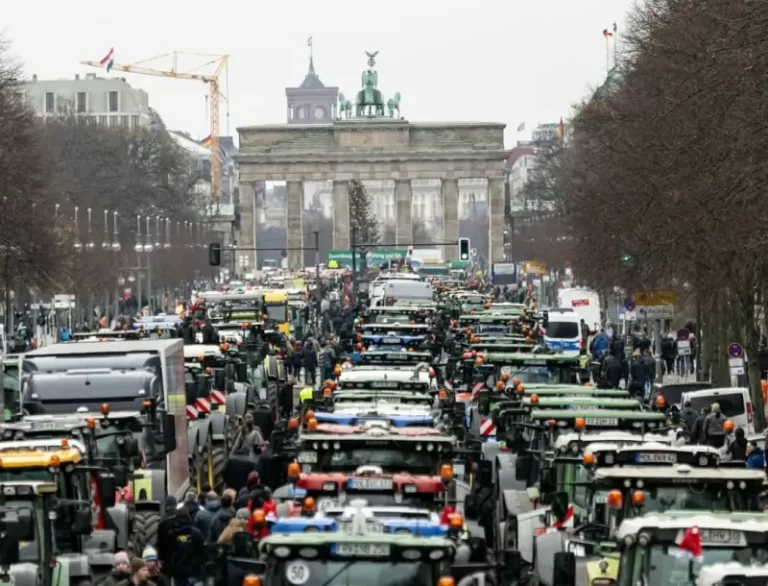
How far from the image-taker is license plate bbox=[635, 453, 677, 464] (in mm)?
17781

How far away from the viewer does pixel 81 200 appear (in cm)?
11044

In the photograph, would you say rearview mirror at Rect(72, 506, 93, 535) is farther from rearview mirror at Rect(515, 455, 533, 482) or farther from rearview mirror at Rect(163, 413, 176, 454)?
rearview mirror at Rect(163, 413, 176, 454)

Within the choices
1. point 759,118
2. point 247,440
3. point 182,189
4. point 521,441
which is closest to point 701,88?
point 759,118

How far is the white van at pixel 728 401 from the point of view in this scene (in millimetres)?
40125

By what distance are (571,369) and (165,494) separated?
10.1 metres

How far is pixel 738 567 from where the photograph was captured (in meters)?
12.7

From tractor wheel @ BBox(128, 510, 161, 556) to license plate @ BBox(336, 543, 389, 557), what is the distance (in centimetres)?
863

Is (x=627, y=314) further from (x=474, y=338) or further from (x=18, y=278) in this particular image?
(x=474, y=338)

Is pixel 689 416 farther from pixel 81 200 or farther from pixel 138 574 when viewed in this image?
pixel 81 200

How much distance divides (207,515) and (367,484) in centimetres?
628

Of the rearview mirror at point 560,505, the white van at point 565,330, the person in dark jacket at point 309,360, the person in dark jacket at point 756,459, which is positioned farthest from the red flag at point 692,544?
the white van at point 565,330

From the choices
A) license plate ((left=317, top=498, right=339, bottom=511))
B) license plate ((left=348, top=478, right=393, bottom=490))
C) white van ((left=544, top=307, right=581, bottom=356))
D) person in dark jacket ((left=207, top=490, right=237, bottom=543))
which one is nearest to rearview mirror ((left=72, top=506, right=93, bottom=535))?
license plate ((left=317, top=498, right=339, bottom=511))

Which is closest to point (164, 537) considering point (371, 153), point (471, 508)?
point (471, 508)

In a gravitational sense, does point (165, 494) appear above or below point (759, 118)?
below
